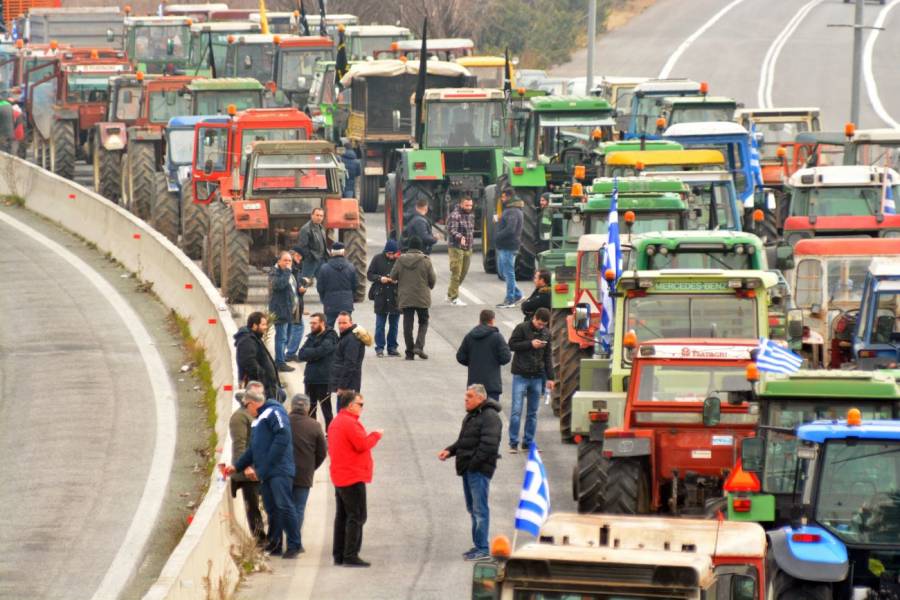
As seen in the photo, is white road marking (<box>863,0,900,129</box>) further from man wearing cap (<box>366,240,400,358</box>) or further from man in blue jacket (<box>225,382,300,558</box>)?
man in blue jacket (<box>225,382,300,558</box>)

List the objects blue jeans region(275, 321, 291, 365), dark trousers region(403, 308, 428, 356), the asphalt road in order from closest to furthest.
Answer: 1. blue jeans region(275, 321, 291, 365)
2. dark trousers region(403, 308, 428, 356)
3. the asphalt road

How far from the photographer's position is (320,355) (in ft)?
67.7

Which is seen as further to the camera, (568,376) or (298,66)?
(298,66)

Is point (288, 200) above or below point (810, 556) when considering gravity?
below

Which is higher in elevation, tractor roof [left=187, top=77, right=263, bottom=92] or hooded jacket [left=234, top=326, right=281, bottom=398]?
tractor roof [left=187, top=77, right=263, bottom=92]

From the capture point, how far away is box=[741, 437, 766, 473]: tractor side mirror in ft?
43.0

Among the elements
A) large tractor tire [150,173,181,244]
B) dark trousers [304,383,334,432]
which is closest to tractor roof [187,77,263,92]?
large tractor tire [150,173,181,244]

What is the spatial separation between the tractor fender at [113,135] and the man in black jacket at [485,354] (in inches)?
806

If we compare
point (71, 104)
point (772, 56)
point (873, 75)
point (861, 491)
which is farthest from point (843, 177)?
point (772, 56)

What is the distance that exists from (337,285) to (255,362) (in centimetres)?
499

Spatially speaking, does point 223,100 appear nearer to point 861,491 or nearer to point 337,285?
point 337,285

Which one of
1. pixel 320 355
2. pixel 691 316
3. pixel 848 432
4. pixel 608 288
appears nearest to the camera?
pixel 848 432

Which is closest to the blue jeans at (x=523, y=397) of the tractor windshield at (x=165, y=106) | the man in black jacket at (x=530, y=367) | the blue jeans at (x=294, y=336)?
the man in black jacket at (x=530, y=367)

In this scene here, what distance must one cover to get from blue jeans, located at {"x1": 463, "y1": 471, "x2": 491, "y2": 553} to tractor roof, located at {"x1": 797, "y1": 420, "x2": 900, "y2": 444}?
4628mm
